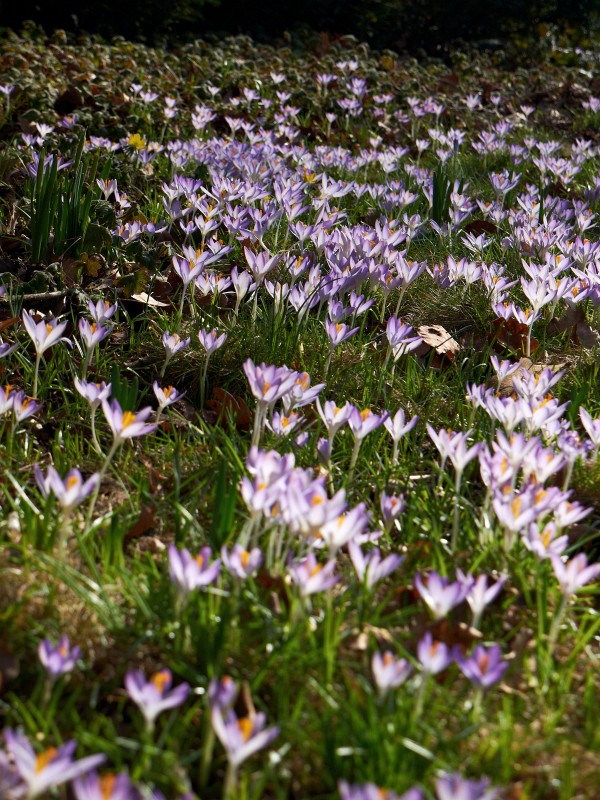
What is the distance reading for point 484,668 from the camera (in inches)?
46.3

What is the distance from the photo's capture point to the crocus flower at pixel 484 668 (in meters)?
1.16

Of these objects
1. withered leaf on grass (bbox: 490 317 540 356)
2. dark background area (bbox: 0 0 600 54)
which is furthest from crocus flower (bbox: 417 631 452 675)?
dark background area (bbox: 0 0 600 54)

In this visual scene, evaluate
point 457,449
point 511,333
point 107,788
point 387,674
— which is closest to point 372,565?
point 387,674

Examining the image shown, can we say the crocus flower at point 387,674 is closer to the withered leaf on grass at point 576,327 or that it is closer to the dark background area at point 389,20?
the withered leaf on grass at point 576,327

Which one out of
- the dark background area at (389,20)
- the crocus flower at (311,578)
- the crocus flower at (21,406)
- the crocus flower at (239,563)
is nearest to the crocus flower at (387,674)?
the crocus flower at (311,578)

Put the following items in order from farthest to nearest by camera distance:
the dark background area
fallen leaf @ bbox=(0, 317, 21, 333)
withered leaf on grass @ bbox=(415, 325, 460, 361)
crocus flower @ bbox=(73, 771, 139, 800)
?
1. the dark background area
2. withered leaf on grass @ bbox=(415, 325, 460, 361)
3. fallen leaf @ bbox=(0, 317, 21, 333)
4. crocus flower @ bbox=(73, 771, 139, 800)

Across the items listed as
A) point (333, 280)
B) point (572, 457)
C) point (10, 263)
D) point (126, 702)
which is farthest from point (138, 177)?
point (126, 702)

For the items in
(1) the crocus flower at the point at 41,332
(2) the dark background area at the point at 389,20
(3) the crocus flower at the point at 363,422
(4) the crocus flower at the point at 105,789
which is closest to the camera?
(4) the crocus flower at the point at 105,789

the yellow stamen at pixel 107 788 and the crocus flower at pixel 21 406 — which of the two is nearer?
the yellow stamen at pixel 107 788

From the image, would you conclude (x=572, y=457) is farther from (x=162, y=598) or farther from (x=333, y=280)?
(x=333, y=280)

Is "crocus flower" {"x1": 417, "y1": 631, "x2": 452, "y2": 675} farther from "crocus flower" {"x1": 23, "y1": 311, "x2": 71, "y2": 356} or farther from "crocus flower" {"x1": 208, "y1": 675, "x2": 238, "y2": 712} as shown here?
"crocus flower" {"x1": 23, "y1": 311, "x2": 71, "y2": 356}

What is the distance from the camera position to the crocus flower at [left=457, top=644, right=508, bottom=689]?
3.80 ft

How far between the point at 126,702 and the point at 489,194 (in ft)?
12.0

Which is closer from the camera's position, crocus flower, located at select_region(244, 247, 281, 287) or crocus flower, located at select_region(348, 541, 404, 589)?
crocus flower, located at select_region(348, 541, 404, 589)
